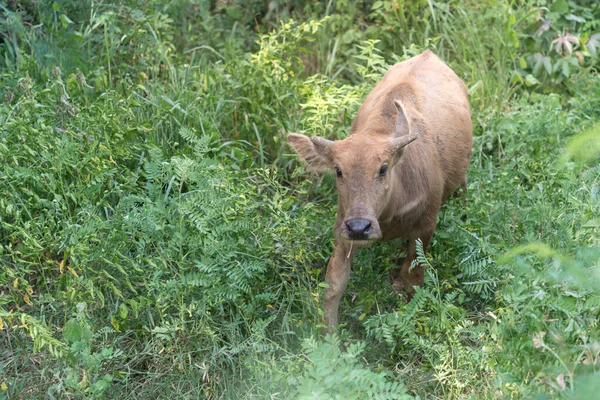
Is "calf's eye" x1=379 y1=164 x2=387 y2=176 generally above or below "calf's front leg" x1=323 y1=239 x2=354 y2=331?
above

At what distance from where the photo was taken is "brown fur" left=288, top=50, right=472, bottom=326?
18.7 ft

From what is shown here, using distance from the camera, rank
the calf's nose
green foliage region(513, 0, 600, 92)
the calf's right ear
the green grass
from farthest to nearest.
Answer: green foliage region(513, 0, 600, 92) < the calf's right ear < the calf's nose < the green grass

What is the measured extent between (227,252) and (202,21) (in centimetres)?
441

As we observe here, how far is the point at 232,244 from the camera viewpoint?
5988mm

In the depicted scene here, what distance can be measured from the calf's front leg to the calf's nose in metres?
0.55

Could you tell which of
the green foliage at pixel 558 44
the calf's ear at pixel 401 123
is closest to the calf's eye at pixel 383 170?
the calf's ear at pixel 401 123

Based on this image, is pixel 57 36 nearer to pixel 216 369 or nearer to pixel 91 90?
pixel 91 90

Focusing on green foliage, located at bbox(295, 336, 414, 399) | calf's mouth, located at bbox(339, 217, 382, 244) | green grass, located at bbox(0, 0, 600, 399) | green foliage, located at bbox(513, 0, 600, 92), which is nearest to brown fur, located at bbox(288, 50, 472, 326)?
calf's mouth, located at bbox(339, 217, 382, 244)

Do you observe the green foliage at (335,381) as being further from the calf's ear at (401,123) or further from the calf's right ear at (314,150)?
the calf's ear at (401,123)

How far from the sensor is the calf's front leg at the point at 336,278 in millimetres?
6070

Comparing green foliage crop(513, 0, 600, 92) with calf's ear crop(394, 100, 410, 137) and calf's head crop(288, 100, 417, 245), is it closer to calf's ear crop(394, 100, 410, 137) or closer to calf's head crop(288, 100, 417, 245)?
calf's ear crop(394, 100, 410, 137)

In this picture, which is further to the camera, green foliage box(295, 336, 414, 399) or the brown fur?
the brown fur

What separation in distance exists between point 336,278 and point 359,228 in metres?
0.76

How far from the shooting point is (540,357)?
4395 millimetres
